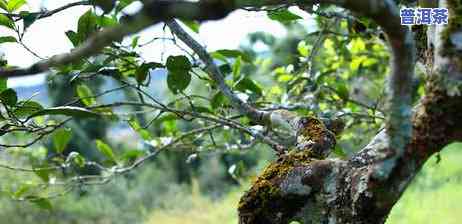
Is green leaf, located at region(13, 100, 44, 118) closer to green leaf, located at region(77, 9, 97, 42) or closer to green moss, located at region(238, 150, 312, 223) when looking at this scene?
green leaf, located at region(77, 9, 97, 42)

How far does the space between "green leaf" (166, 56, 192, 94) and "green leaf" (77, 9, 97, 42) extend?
0.13m

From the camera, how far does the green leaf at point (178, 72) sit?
1.09 m

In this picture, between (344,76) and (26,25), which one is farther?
(344,76)

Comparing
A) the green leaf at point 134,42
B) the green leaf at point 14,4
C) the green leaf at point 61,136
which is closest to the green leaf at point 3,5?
the green leaf at point 14,4

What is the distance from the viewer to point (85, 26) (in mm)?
1060

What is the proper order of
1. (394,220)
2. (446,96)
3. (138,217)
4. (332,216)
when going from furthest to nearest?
(138,217) < (394,220) < (332,216) < (446,96)

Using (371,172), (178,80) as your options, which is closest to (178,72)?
(178,80)

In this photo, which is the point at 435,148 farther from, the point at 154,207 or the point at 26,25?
the point at 154,207

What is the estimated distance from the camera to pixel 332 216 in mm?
893

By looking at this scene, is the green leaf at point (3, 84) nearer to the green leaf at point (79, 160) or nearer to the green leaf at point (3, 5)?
the green leaf at point (3, 5)

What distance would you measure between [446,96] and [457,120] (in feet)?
0.12

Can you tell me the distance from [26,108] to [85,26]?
0.17m

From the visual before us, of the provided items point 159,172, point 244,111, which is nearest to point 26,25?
point 244,111

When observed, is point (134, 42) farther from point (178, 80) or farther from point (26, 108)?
point (26, 108)
